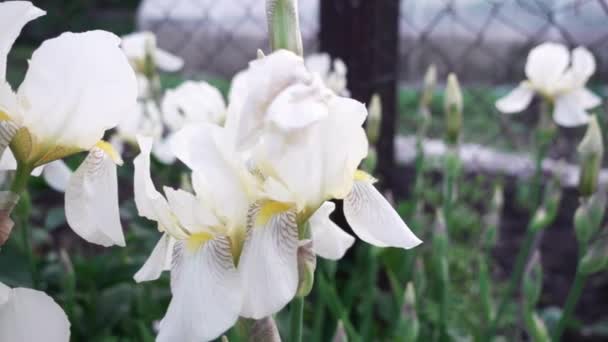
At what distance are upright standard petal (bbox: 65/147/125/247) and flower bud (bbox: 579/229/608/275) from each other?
0.43m

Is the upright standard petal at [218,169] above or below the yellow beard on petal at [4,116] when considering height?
below

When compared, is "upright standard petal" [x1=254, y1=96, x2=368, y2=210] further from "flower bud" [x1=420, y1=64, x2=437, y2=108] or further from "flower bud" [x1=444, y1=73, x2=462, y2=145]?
"flower bud" [x1=420, y1=64, x2=437, y2=108]

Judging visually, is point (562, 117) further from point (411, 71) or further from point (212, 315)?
point (411, 71)

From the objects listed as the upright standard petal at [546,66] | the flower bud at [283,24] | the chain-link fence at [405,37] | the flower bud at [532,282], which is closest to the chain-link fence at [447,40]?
the chain-link fence at [405,37]

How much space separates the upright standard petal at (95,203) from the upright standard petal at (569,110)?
0.71 m

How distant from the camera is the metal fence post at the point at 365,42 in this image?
103 cm

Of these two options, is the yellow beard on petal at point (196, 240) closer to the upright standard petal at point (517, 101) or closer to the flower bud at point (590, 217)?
the flower bud at point (590, 217)

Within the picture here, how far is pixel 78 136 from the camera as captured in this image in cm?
38

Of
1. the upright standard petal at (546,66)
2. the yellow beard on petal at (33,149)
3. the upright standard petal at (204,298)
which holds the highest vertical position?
the yellow beard on petal at (33,149)

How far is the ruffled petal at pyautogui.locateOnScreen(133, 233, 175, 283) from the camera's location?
395 millimetres

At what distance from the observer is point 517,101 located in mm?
958

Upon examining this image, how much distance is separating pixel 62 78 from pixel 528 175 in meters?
1.71

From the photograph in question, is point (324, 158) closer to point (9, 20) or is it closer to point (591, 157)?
point (9, 20)

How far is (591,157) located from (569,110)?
0.31 metres
